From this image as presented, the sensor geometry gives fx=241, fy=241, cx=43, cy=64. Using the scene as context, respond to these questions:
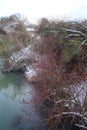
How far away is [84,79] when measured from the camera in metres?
8.15

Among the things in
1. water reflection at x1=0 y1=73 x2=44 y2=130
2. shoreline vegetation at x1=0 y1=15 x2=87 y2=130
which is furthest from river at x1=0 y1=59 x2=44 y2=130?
shoreline vegetation at x1=0 y1=15 x2=87 y2=130

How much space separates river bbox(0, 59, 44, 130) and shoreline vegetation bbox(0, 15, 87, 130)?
0.46 m

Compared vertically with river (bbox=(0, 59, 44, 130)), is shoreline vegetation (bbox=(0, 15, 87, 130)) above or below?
above

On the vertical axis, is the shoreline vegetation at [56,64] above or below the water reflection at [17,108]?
above

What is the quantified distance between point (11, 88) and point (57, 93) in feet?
20.2

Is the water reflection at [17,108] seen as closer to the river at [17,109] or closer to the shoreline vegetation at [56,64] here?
the river at [17,109]

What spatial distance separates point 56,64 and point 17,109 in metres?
2.83

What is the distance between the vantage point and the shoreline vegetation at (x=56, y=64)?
8170 millimetres

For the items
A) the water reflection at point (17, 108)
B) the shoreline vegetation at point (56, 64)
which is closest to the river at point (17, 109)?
the water reflection at point (17, 108)

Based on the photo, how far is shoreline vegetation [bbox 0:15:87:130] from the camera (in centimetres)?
817

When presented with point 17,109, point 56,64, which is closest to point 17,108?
point 17,109

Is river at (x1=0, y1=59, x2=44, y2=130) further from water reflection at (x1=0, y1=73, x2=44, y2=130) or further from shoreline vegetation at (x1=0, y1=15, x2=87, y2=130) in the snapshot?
shoreline vegetation at (x1=0, y1=15, x2=87, y2=130)

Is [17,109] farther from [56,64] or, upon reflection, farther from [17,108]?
[56,64]

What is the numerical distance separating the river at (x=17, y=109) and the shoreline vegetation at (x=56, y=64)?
18.3 inches
